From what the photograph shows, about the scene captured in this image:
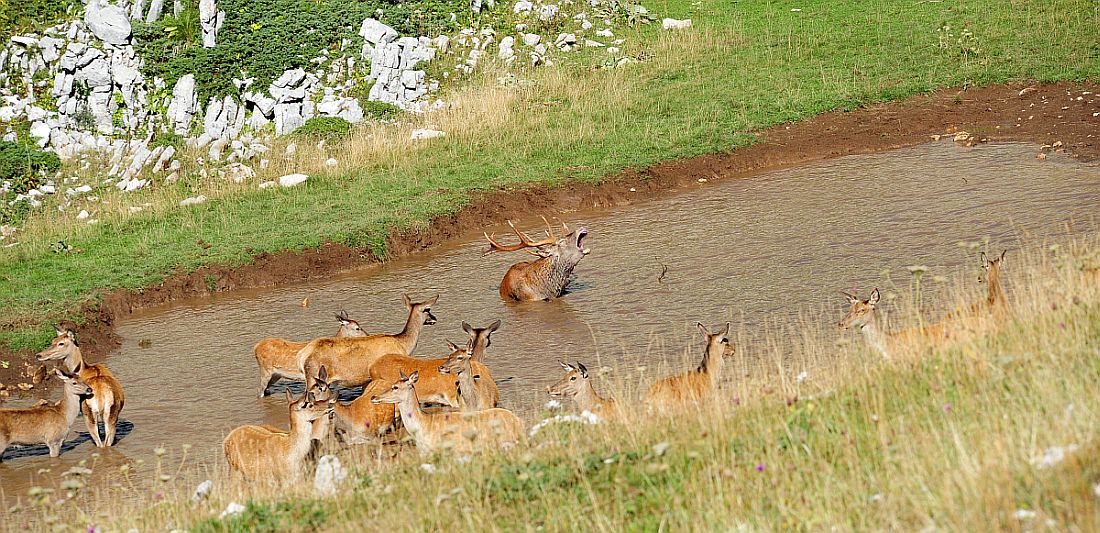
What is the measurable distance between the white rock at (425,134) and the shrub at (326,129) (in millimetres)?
1048

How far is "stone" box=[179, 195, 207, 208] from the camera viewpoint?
645 inches

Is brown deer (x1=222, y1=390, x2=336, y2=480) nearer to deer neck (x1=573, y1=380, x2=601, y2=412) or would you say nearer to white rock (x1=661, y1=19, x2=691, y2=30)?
deer neck (x1=573, y1=380, x2=601, y2=412)

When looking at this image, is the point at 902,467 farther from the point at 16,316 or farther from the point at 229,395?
the point at 16,316

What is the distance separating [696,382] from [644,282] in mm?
4156

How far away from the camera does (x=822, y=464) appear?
5.28 meters

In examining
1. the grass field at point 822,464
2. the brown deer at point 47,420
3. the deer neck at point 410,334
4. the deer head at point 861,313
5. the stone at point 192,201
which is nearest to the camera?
the grass field at point 822,464

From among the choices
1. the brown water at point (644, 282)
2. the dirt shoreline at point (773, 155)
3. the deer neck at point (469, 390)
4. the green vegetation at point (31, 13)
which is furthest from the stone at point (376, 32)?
the deer neck at point (469, 390)

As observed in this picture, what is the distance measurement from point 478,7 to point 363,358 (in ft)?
45.8

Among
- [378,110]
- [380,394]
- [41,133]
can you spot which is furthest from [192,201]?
[380,394]

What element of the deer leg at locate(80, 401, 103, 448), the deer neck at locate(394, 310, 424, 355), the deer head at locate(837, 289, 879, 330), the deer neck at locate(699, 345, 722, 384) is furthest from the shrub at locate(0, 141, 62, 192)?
the deer head at locate(837, 289, 879, 330)

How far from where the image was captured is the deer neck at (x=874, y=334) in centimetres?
782

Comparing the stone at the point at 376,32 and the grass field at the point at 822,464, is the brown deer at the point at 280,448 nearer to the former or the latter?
the grass field at the point at 822,464

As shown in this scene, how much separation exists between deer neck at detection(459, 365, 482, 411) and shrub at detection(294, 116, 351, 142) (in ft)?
34.0

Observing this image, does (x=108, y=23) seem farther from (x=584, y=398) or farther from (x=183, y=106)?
(x=584, y=398)
